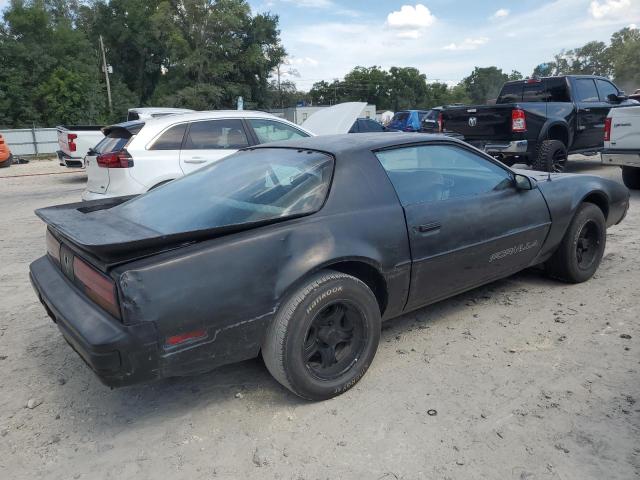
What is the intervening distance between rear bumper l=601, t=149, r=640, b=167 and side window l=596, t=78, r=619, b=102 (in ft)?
11.0

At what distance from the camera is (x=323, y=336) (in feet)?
9.21

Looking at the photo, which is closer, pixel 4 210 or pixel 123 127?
pixel 123 127

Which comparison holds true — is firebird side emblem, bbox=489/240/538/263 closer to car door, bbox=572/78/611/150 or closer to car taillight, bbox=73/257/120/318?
car taillight, bbox=73/257/120/318

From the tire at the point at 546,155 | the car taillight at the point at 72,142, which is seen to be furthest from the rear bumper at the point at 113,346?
the car taillight at the point at 72,142

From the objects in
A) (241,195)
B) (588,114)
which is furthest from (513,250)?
(588,114)

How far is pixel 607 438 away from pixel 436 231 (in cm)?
→ 145

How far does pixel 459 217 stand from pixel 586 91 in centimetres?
889

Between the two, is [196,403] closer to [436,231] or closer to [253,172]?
[253,172]

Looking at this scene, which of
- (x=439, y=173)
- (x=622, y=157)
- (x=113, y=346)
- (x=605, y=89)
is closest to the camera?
(x=113, y=346)

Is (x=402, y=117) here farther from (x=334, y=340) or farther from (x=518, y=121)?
(x=334, y=340)

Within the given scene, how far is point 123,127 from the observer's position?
6.32 meters

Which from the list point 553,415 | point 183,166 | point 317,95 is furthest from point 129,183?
point 317,95

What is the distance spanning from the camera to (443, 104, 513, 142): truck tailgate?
908 cm

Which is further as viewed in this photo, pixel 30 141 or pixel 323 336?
pixel 30 141
